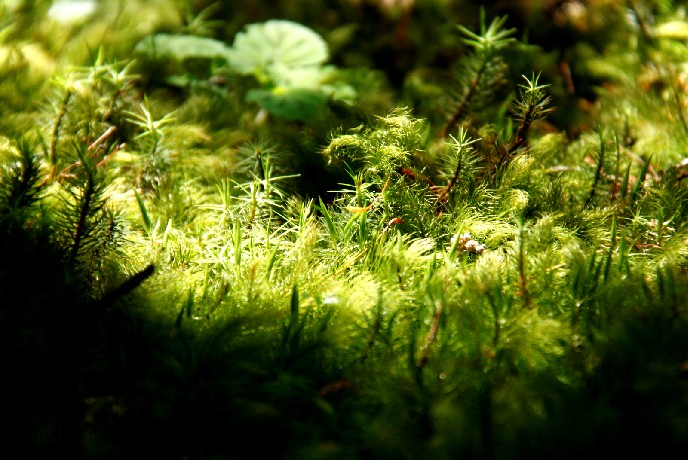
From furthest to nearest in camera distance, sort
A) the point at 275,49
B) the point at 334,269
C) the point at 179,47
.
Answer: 1. the point at 275,49
2. the point at 179,47
3. the point at 334,269

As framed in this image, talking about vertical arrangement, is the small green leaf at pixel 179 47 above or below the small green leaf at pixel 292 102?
above

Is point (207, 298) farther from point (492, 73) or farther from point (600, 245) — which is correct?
point (492, 73)

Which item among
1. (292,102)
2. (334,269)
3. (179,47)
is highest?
(179,47)

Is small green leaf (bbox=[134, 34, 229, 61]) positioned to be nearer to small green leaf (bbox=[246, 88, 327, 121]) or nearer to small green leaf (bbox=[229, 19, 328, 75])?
small green leaf (bbox=[229, 19, 328, 75])

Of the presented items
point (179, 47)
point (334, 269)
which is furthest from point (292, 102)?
point (334, 269)

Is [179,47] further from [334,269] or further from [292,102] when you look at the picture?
[334,269]

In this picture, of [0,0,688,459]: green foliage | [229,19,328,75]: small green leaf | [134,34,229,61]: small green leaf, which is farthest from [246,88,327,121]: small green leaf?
[134,34,229,61]: small green leaf

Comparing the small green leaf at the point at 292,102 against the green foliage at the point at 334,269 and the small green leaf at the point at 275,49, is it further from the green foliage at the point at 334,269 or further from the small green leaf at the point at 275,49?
the small green leaf at the point at 275,49

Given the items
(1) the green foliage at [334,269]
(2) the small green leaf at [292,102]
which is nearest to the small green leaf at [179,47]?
(1) the green foliage at [334,269]
